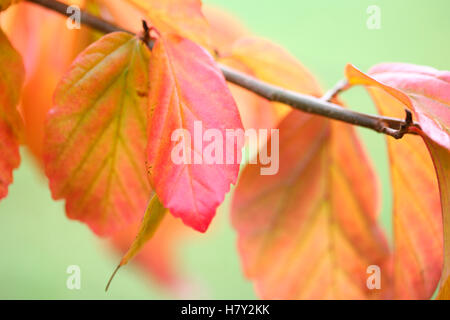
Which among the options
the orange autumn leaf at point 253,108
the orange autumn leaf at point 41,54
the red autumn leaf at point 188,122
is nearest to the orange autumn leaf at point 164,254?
the orange autumn leaf at point 41,54

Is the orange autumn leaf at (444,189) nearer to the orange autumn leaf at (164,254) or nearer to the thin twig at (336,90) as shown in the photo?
the thin twig at (336,90)

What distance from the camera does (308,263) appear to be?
28 centimetres

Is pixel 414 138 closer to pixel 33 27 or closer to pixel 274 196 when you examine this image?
pixel 274 196

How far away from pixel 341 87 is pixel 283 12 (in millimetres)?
635

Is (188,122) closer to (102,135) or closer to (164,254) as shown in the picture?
(102,135)

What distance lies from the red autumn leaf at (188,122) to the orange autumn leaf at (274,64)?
0.09 meters

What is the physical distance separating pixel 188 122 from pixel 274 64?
0.11m

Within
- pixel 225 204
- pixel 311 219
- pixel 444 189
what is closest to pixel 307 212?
pixel 311 219

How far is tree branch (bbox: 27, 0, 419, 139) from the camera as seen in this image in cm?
19

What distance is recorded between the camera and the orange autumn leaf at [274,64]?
26cm

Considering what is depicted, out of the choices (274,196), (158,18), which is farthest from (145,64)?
(274,196)

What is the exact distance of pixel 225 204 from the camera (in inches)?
27.4

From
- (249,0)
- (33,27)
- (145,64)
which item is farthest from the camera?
(249,0)

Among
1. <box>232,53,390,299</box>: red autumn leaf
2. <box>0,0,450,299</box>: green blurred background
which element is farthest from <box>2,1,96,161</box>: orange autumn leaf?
<box>0,0,450,299</box>: green blurred background
